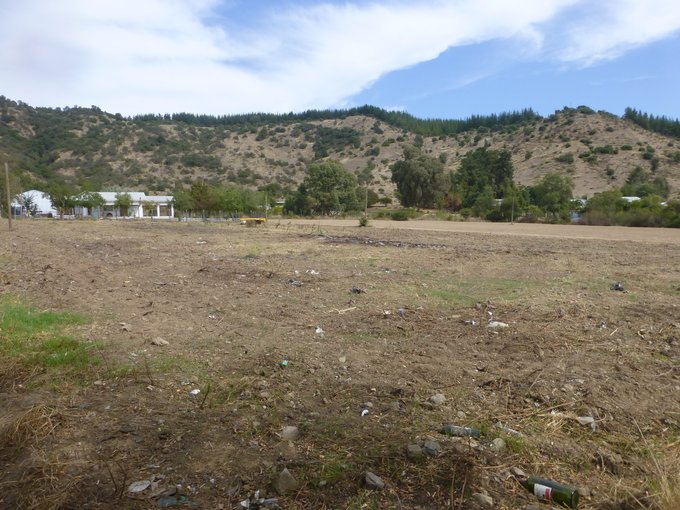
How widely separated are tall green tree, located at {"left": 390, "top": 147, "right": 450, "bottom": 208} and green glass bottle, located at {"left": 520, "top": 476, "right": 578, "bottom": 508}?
78193 mm

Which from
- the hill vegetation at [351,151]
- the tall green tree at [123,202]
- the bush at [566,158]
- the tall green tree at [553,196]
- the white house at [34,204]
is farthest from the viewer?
the bush at [566,158]

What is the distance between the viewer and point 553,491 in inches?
111

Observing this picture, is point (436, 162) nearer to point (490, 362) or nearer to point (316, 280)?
point (316, 280)

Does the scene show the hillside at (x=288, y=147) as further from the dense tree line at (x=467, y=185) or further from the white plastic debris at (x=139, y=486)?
the white plastic debris at (x=139, y=486)

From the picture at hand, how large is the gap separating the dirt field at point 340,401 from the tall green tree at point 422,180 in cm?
7239

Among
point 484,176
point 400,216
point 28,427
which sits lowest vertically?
point 400,216

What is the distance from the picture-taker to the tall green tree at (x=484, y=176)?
268 feet

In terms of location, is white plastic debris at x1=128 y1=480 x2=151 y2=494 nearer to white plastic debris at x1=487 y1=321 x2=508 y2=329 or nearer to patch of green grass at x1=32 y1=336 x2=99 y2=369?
patch of green grass at x1=32 y1=336 x2=99 y2=369

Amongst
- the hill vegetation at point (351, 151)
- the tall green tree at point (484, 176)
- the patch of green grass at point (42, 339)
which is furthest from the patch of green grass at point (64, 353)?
the tall green tree at point (484, 176)

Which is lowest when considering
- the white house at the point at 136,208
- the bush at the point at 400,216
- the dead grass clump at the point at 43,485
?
the bush at the point at 400,216

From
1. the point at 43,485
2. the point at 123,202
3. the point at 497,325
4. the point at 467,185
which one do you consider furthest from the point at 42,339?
the point at 467,185

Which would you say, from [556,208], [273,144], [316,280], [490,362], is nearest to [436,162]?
[556,208]

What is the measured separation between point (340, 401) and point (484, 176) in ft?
281

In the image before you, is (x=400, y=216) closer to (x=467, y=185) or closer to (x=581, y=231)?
(x=467, y=185)
